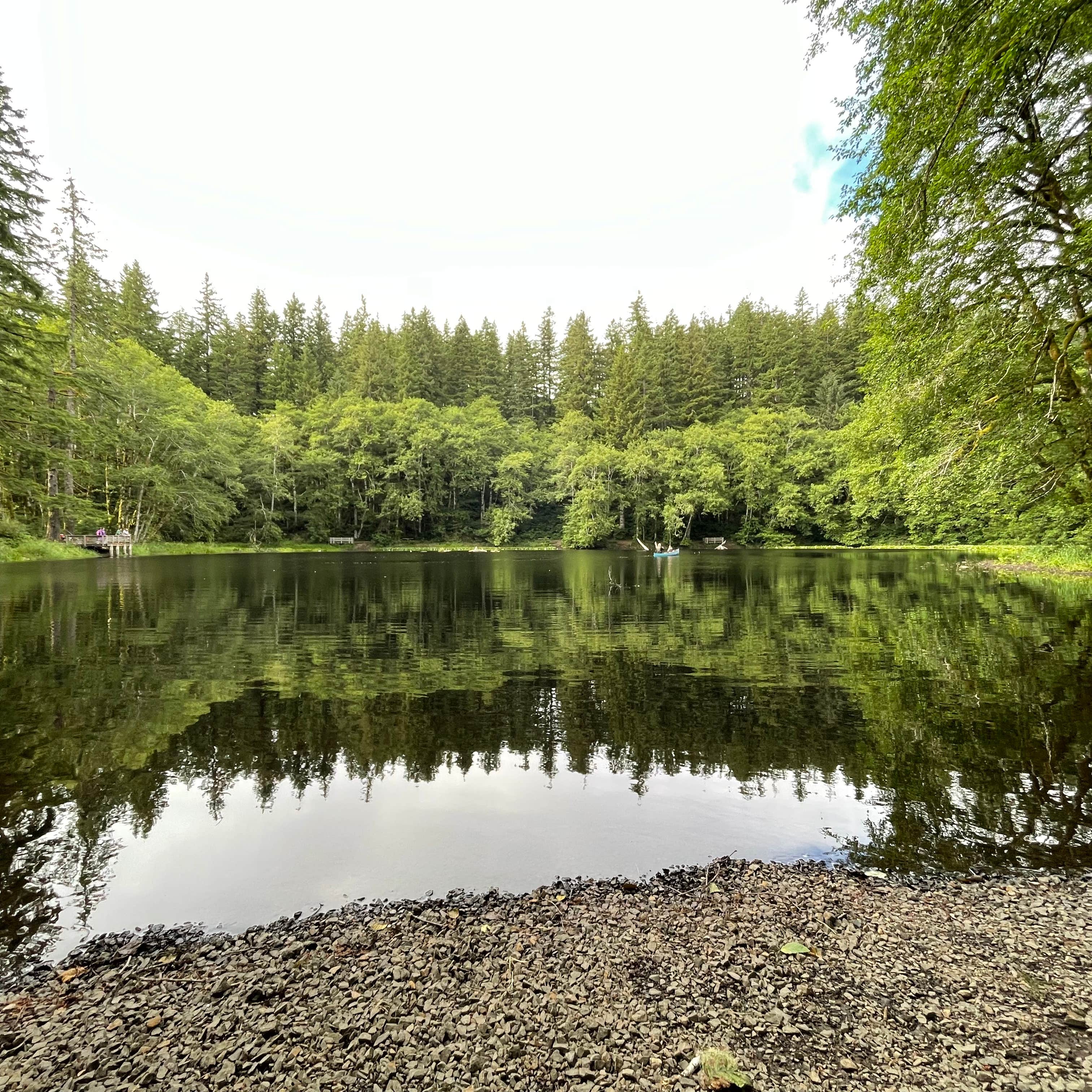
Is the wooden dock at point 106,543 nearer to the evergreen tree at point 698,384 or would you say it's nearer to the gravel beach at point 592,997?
the gravel beach at point 592,997

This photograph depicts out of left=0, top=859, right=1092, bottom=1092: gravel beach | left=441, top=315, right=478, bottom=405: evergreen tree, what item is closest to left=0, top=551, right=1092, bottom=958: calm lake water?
left=0, top=859, right=1092, bottom=1092: gravel beach

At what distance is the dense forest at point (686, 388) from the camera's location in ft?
34.6

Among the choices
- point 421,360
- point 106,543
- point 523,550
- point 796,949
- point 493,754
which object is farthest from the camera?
point 421,360

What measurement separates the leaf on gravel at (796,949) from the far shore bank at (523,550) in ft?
75.6

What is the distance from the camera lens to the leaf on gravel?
3.55m

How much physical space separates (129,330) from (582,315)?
56997mm

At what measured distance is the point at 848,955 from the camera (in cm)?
352

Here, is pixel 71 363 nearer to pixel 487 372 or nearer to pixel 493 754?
pixel 493 754

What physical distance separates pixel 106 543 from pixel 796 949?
48468 mm

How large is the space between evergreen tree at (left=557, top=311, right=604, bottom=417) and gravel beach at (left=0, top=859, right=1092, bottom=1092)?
77.2 metres

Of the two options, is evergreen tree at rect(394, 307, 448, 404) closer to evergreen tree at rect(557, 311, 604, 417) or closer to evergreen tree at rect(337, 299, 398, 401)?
evergreen tree at rect(337, 299, 398, 401)

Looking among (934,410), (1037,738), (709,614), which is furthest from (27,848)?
(934,410)

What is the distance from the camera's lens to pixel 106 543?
3909 centimetres

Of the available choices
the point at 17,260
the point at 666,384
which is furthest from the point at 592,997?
the point at 666,384
